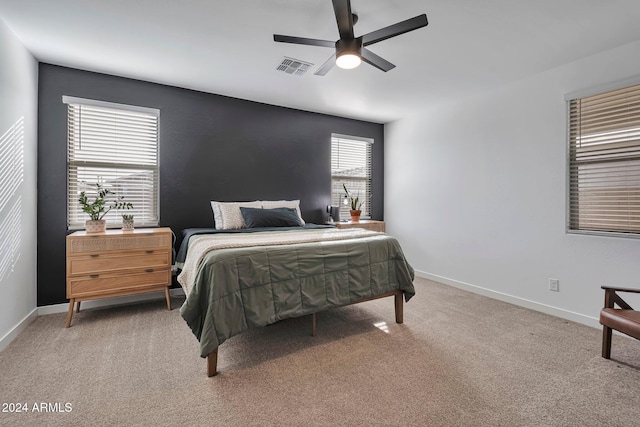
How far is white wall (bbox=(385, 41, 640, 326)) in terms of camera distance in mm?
2781

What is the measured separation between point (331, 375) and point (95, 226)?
2678 millimetres

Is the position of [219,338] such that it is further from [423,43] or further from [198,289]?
[423,43]

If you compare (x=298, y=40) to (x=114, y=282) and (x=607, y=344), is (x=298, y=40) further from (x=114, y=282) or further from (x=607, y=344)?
(x=607, y=344)

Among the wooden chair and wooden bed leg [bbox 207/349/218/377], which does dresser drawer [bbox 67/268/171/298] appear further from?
the wooden chair

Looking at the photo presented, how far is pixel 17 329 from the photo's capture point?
249 cm

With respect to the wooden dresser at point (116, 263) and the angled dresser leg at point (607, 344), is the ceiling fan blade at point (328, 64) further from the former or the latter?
the angled dresser leg at point (607, 344)

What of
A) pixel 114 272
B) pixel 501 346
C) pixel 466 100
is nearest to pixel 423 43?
pixel 466 100

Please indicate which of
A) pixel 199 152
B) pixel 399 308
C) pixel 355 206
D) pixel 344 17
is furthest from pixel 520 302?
pixel 199 152

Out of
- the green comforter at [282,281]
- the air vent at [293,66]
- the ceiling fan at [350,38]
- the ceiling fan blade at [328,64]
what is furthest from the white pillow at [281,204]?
the ceiling fan at [350,38]

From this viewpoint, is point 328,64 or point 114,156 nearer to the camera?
point 328,64

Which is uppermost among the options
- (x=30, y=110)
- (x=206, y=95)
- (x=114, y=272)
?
(x=206, y=95)

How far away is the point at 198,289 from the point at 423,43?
8.82ft

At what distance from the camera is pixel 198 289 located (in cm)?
194

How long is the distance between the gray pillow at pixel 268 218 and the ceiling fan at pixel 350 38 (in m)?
1.90
